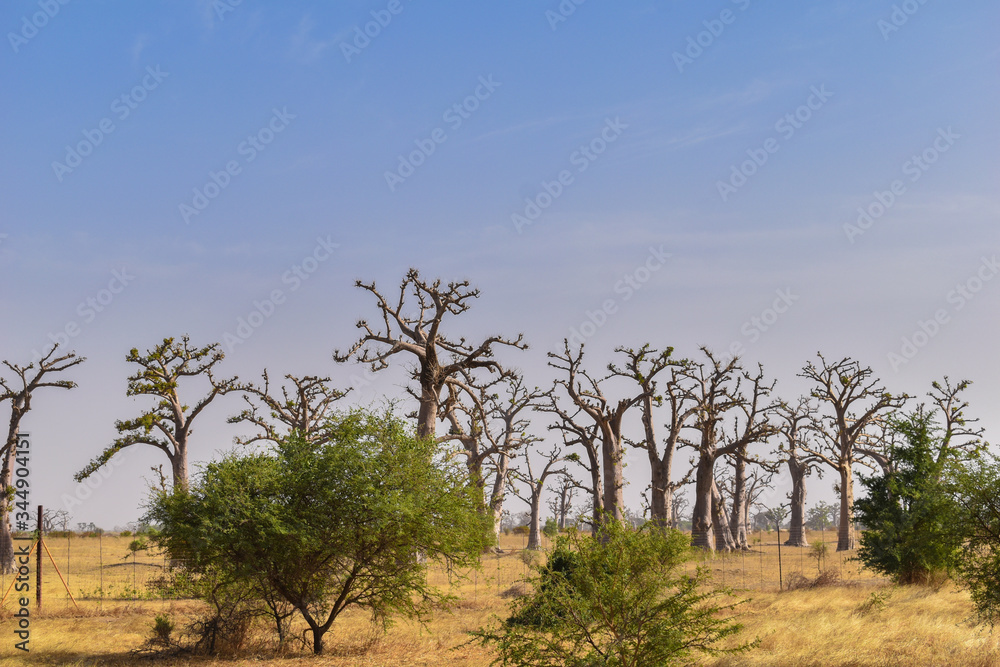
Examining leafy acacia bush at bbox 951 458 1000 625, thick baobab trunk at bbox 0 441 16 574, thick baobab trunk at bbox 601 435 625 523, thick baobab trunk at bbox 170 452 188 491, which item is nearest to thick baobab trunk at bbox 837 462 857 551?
thick baobab trunk at bbox 601 435 625 523

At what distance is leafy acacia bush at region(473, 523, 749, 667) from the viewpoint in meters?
12.1

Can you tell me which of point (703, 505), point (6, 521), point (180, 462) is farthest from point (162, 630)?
point (703, 505)

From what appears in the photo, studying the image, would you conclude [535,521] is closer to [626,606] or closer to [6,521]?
[6,521]

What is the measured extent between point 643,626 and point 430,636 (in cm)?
944

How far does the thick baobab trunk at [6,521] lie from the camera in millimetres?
38188

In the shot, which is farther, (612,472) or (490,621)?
(612,472)

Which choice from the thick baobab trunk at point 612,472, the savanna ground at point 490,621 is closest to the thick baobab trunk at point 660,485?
the thick baobab trunk at point 612,472

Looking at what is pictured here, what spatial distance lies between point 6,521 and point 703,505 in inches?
1267

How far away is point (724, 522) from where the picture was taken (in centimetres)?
5509

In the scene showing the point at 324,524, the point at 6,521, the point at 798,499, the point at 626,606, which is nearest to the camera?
the point at 626,606

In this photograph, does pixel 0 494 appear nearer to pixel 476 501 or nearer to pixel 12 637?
pixel 12 637

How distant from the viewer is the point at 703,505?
44.4 meters

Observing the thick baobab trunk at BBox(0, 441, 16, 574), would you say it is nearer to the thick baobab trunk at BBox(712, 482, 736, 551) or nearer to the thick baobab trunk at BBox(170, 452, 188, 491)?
the thick baobab trunk at BBox(170, 452, 188, 491)

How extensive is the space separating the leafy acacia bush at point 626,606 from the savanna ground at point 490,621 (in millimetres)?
1993
